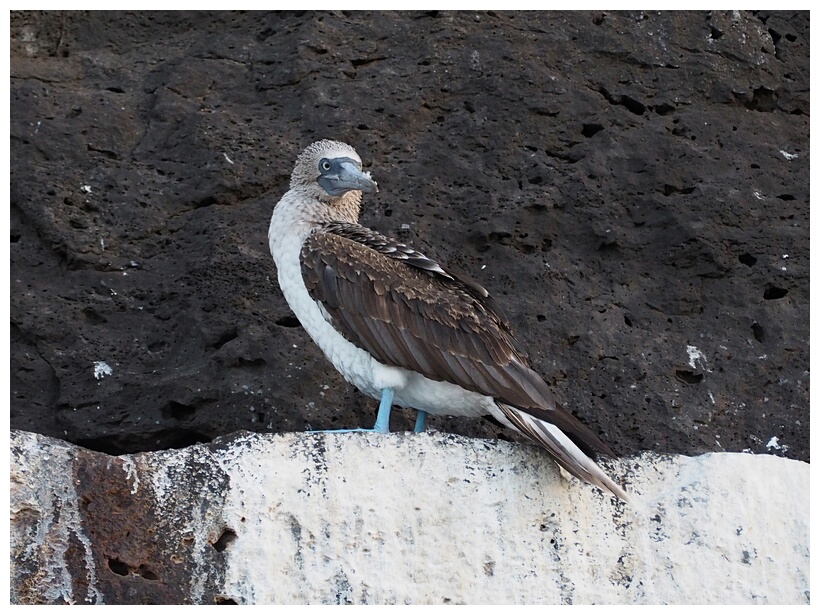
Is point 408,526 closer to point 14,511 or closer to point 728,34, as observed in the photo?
point 14,511

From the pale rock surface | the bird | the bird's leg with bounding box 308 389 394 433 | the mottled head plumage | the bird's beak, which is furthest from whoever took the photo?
the mottled head plumage

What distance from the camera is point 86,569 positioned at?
598 cm

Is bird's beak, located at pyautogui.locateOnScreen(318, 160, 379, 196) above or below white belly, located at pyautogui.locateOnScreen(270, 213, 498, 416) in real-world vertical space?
above

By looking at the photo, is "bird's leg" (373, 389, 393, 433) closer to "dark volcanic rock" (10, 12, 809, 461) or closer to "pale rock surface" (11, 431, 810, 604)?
"pale rock surface" (11, 431, 810, 604)

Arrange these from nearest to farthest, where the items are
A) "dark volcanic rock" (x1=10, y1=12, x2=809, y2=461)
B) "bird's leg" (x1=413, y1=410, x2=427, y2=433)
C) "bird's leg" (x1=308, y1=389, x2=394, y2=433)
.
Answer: "bird's leg" (x1=308, y1=389, x2=394, y2=433)
"bird's leg" (x1=413, y1=410, x2=427, y2=433)
"dark volcanic rock" (x1=10, y1=12, x2=809, y2=461)

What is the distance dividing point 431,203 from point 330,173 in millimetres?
1246

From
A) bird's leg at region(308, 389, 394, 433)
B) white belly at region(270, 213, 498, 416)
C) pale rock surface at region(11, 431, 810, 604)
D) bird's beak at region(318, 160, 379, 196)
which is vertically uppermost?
bird's beak at region(318, 160, 379, 196)

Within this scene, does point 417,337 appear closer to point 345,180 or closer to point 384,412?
point 384,412

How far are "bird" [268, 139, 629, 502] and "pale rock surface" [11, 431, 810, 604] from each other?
229mm

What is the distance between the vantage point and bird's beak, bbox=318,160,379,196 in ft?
23.8

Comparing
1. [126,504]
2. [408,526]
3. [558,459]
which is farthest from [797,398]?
[126,504]

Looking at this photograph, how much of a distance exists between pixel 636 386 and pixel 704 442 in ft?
1.63

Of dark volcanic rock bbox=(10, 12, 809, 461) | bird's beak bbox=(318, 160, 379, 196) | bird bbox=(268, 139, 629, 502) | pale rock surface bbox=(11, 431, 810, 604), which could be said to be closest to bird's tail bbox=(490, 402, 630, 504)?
bird bbox=(268, 139, 629, 502)

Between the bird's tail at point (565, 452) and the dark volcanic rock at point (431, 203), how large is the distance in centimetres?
135
